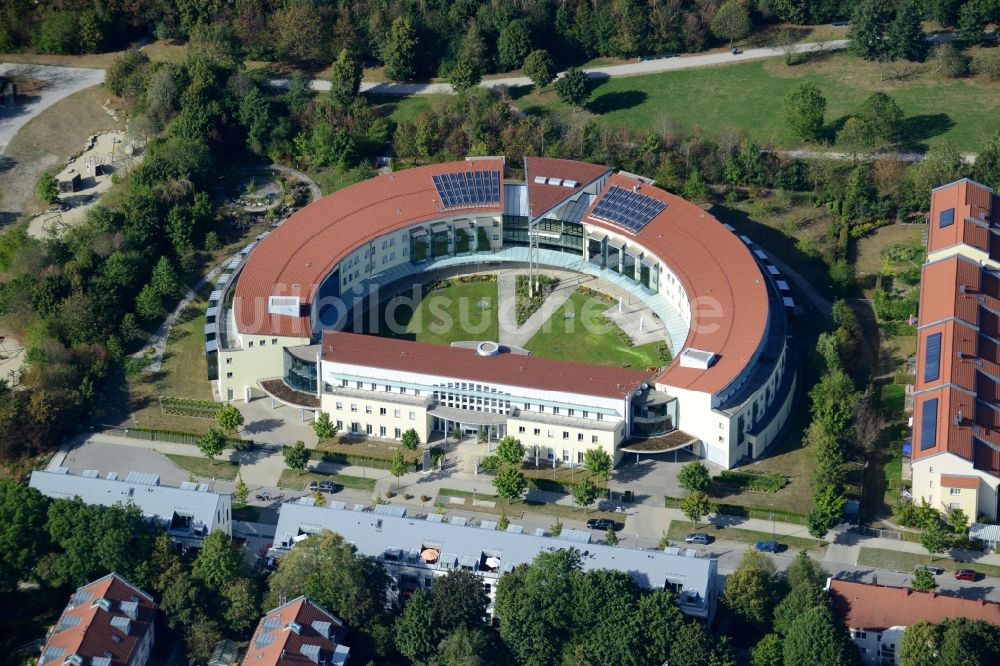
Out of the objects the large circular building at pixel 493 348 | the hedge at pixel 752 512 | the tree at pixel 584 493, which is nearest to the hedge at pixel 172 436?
the large circular building at pixel 493 348

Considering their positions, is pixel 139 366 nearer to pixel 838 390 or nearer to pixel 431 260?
pixel 431 260

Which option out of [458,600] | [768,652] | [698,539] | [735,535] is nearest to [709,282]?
[735,535]

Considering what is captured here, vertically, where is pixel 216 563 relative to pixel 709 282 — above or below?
below

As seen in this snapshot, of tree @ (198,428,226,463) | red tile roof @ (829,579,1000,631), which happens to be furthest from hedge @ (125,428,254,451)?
red tile roof @ (829,579,1000,631)

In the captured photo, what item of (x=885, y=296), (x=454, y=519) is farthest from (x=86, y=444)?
(x=885, y=296)

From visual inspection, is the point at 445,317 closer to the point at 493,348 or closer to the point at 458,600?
the point at 493,348

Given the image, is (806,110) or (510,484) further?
(806,110)
